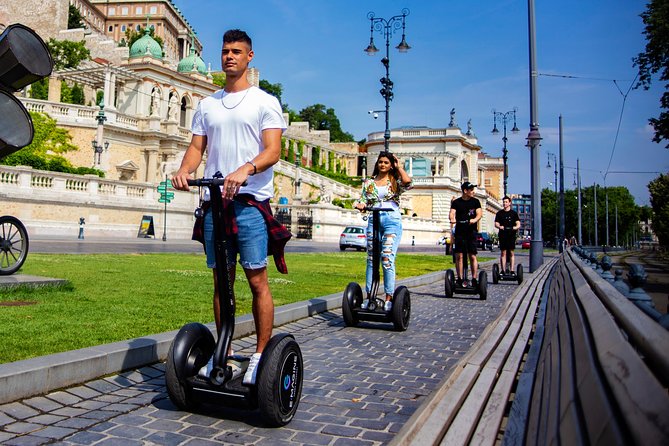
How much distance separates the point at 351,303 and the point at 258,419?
127 inches

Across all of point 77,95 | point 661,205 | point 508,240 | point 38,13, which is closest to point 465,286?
point 508,240

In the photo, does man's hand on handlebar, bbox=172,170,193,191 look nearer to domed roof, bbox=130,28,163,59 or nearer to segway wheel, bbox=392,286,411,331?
segway wheel, bbox=392,286,411,331

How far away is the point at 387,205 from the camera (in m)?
6.76

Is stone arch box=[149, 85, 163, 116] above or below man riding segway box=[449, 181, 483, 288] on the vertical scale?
above

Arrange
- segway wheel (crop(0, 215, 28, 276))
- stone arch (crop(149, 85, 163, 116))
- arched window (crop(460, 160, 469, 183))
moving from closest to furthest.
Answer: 1. segway wheel (crop(0, 215, 28, 276))
2. stone arch (crop(149, 85, 163, 116))
3. arched window (crop(460, 160, 469, 183))

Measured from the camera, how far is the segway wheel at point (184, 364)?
127 inches

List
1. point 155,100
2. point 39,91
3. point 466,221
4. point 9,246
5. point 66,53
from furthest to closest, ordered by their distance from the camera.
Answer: point 66,53, point 155,100, point 39,91, point 466,221, point 9,246

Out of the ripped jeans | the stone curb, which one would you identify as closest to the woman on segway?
the ripped jeans

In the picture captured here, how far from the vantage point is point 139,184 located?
35.7 m

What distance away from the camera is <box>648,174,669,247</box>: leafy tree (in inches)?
580

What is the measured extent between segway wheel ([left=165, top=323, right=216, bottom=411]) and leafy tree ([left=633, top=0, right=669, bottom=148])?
60.2 feet

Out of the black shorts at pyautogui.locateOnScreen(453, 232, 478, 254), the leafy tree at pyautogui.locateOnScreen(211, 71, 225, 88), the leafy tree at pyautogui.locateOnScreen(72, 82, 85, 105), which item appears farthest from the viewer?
the leafy tree at pyautogui.locateOnScreen(211, 71, 225, 88)

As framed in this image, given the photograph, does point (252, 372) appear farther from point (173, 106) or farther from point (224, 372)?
point (173, 106)

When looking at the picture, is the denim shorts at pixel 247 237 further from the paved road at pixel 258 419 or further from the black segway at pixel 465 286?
the black segway at pixel 465 286
